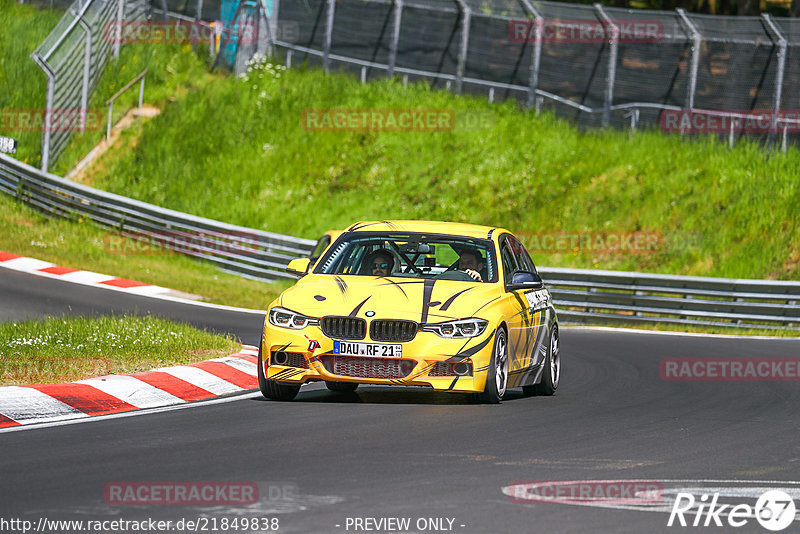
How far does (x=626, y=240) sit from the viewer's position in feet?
97.0

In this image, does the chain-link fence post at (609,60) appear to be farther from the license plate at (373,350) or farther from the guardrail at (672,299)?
the license plate at (373,350)

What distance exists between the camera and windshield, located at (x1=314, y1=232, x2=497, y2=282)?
481 inches

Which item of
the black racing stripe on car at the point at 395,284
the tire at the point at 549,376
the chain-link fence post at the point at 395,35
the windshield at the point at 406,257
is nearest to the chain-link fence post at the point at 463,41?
the chain-link fence post at the point at 395,35

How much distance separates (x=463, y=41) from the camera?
34031 millimetres

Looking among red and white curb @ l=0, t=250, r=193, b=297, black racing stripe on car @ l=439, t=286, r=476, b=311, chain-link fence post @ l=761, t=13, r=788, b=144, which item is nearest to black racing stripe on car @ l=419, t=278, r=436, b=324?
black racing stripe on car @ l=439, t=286, r=476, b=311

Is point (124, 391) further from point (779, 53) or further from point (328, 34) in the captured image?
point (328, 34)

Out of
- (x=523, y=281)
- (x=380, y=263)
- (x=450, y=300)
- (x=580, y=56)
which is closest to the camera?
(x=450, y=300)

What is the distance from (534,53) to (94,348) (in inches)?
844

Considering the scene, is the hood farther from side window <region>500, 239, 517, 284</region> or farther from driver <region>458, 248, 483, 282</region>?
side window <region>500, 239, 517, 284</region>

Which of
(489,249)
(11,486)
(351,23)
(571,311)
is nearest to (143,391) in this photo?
(489,249)

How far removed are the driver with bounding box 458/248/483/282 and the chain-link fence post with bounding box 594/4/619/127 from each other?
19.1 m

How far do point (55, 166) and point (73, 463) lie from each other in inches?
1114

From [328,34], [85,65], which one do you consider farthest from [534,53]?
[85,65]

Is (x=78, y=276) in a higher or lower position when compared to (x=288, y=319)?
lower
